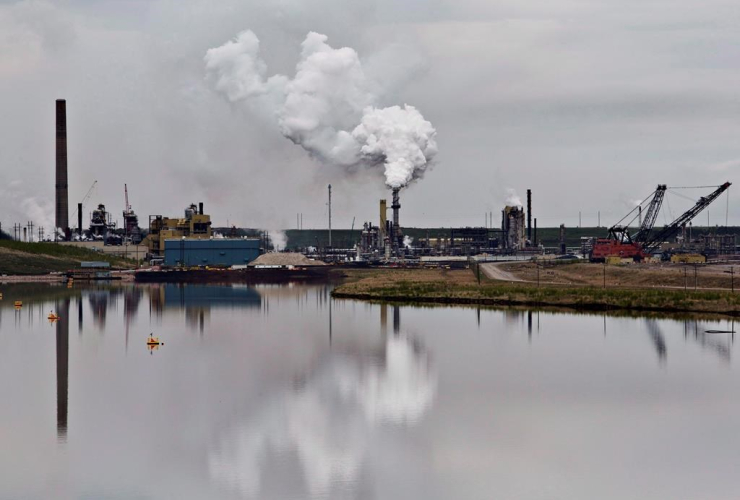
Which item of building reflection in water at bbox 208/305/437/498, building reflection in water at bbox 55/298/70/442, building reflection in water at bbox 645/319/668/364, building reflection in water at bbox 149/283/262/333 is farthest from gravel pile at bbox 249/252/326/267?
building reflection in water at bbox 208/305/437/498

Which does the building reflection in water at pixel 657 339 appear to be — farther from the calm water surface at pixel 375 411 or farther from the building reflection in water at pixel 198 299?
the building reflection in water at pixel 198 299

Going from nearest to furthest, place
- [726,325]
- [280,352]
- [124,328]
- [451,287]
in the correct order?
[280,352] → [726,325] → [124,328] → [451,287]

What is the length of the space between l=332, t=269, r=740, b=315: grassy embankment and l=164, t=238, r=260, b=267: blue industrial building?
64975mm

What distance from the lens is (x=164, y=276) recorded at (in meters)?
161

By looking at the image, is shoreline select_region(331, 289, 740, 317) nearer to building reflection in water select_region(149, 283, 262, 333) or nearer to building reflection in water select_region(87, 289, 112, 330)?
building reflection in water select_region(149, 283, 262, 333)

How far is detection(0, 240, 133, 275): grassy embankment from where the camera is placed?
174m

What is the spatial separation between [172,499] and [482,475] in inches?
443

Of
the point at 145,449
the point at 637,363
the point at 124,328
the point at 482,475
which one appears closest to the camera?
the point at 482,475

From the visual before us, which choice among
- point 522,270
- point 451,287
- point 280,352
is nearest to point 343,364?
point 280,352

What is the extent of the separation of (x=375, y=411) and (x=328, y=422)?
11.2ft

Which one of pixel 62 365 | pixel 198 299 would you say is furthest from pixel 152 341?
pixel 198 299

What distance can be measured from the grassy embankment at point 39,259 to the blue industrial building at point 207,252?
8.70 meters

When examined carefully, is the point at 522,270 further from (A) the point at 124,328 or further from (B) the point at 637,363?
(B) the point at 637,363

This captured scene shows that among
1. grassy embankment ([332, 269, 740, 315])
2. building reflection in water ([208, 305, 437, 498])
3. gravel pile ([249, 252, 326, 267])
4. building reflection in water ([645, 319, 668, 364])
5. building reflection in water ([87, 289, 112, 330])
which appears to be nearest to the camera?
building reflection in water ([208, 305, 437, 498])
